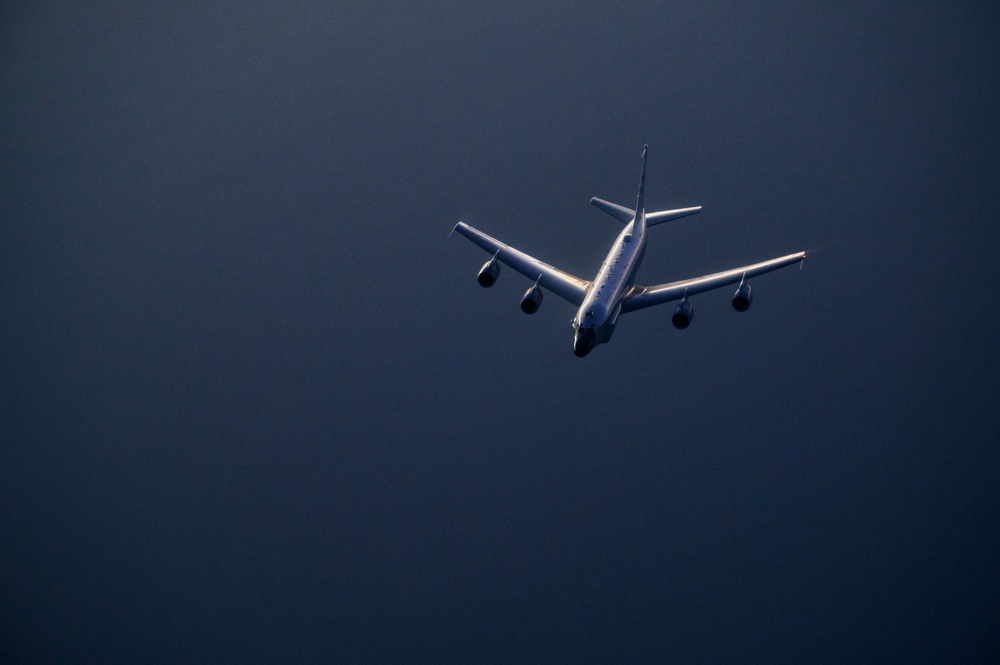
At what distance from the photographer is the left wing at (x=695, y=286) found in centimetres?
5703

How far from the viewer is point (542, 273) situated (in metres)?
59.9

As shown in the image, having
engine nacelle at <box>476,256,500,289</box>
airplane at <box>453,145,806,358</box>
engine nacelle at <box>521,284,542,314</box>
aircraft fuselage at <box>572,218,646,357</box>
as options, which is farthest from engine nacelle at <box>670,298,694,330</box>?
engine nacelle at <box>476,256,500,289</box>

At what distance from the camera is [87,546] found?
7481 centimetres

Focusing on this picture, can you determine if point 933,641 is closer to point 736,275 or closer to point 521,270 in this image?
point 736,275

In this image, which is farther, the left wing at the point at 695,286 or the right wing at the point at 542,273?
the right wing at the point at 542,273

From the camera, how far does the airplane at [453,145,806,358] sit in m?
53.3

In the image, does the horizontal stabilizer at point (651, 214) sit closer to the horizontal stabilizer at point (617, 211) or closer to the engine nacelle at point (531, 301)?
the horizontal stabilizer at point (617, 211)

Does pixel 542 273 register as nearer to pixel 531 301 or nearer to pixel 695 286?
pixel 531 301

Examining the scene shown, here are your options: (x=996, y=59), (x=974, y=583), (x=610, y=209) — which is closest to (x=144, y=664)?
(x=610, y=209)

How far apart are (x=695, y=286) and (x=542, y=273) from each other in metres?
11.6

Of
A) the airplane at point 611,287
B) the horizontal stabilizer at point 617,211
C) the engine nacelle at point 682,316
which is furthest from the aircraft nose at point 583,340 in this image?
the horizontal stabilizer at point 617,211

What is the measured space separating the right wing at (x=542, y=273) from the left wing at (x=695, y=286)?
12.0 feet

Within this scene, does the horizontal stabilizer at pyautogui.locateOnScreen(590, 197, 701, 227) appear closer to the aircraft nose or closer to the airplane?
the airplane

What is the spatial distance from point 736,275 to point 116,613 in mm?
63676
